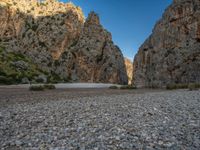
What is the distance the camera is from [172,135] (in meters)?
9.05

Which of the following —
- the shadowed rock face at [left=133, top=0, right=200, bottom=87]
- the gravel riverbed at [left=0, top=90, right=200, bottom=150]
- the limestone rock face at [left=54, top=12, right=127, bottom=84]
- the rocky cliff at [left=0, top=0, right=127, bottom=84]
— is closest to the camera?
the gravel riverbed at [left=0, top=90, right=200, bottom=150]

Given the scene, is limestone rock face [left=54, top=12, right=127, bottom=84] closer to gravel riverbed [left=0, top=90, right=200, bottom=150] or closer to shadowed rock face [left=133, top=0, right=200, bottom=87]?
shadowed rock face [left=133, top=0, right=200, bottom=87]

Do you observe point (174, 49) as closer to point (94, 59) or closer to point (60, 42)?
point (94, 59)

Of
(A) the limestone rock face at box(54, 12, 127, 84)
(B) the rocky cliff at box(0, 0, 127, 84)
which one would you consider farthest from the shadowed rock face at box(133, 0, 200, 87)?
(B) the rocky cliff at box(0, 0, 127, 84)

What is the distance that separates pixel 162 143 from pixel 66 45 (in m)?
124

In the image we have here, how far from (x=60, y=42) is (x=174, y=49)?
252ft

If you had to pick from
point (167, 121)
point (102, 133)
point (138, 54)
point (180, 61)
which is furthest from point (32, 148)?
point (138, 54)

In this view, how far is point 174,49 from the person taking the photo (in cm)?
6278

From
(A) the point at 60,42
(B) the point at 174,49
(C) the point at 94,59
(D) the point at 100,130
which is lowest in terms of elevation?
(D) the point at 100,130

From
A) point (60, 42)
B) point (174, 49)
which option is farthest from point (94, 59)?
point (174, 49)

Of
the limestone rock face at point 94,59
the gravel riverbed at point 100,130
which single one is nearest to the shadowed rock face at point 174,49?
the limestone rock face at point 94,59

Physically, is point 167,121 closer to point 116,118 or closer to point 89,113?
point 116,118

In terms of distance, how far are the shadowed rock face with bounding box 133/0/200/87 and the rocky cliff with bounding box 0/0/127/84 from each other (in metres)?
44.4

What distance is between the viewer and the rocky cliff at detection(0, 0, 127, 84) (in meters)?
117
